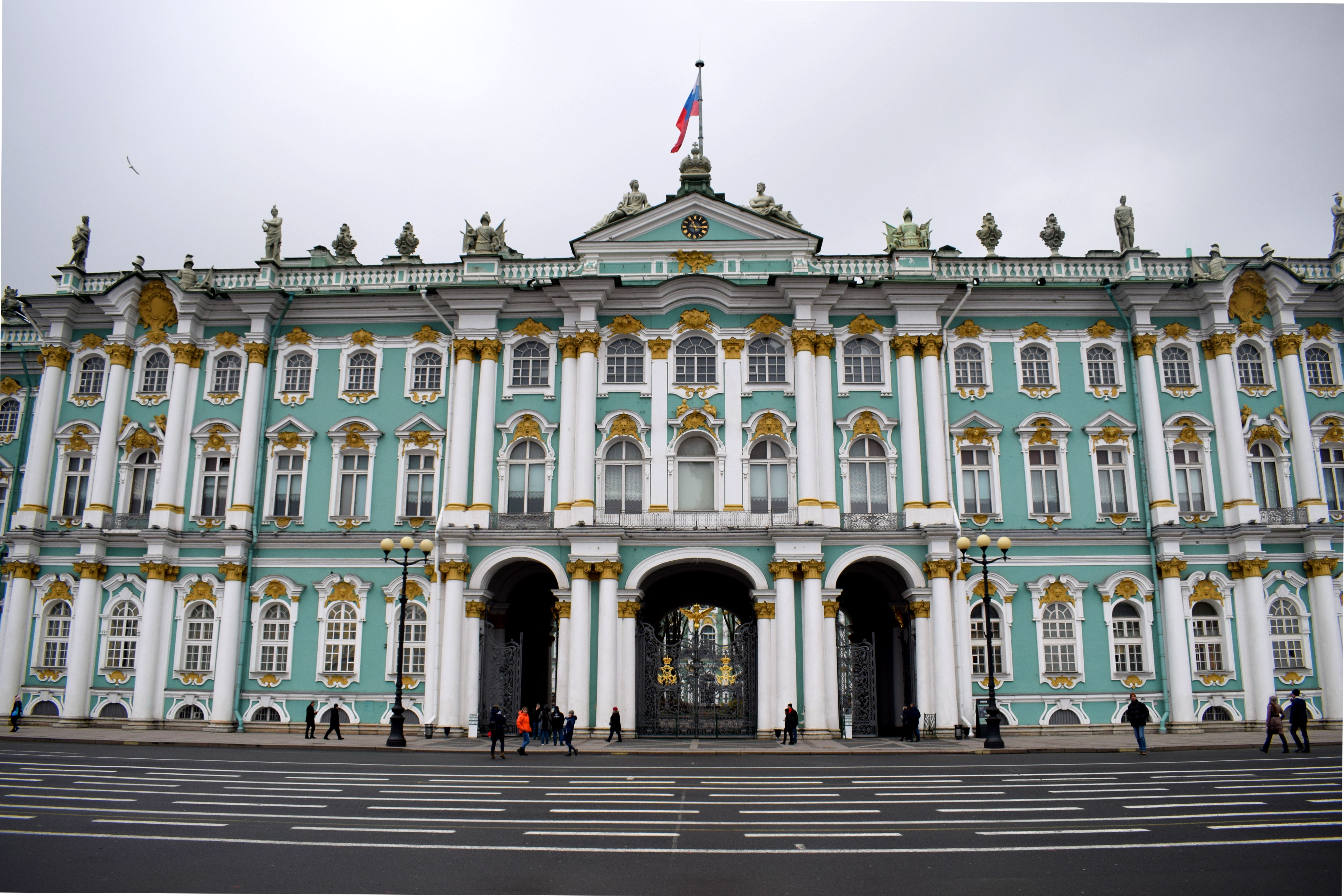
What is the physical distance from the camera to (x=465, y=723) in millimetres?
33844

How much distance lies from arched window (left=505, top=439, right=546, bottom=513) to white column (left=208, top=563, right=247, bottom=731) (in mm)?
10300

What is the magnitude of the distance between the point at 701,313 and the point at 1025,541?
572 inches

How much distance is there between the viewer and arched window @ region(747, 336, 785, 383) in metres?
36.3

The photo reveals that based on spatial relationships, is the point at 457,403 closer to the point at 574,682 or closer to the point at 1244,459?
the point at 574,682

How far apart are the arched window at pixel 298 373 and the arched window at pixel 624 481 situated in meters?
12.5

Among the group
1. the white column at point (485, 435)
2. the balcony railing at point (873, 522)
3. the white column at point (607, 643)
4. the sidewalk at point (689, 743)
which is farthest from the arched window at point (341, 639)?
the balcony railing at point (873, 522)

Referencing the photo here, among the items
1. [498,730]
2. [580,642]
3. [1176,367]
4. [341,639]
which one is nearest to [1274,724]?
[1176,367]

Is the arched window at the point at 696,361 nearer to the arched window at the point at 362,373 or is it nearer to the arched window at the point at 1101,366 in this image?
the arched window at the point at 362,373

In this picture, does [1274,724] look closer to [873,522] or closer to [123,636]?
[873,522]

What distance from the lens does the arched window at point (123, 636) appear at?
3594 cm

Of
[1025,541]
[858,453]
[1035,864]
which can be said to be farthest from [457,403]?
[1035,864]

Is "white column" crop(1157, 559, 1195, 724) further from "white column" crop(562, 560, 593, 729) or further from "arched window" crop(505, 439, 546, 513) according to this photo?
"arched window" crop(505, 439, 546, 513)

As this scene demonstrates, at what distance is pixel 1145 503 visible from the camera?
35.5 metres

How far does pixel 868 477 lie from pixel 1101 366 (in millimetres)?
10315
